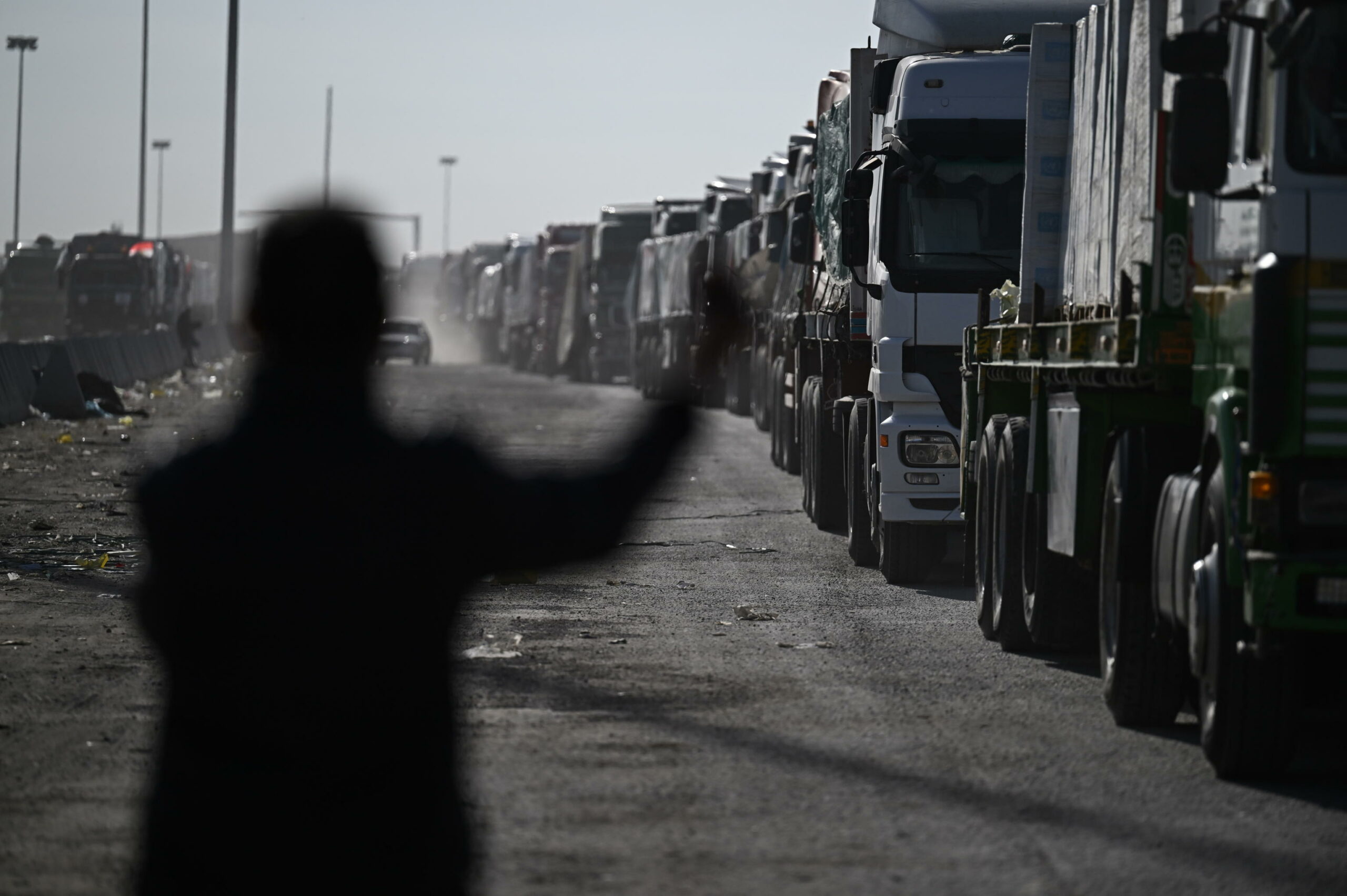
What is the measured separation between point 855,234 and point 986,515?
3.22 meters

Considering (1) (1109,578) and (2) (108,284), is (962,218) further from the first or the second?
(2) (108,284)

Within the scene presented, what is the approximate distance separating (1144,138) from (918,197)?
206 inches

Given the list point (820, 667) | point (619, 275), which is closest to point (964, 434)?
point (820, 667)

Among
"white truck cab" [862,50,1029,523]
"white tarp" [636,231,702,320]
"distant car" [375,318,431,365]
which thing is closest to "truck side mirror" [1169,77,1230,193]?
"white truck cab" [862,50,1029,523]

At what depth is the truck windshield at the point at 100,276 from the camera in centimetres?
6856

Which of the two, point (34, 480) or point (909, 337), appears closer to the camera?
point (909, 337)

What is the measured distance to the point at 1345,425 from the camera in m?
6.56

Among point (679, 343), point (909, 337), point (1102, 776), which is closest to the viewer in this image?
point (1102, 776)

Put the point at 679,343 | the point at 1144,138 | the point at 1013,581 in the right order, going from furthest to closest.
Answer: the point at 679,343 < the point at 1013,581 < the point at 1144,138

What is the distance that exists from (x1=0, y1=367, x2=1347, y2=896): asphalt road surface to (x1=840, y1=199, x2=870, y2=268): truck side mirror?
2017 mm

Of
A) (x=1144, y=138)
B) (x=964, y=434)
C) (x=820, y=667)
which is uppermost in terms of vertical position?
(x=1144, y=138)

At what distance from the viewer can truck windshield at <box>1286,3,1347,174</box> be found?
6.79 meters

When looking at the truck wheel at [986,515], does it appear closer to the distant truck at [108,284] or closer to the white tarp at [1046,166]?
the white tarp at [1046,166]

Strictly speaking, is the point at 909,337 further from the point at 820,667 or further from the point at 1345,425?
the point at 1345,425
